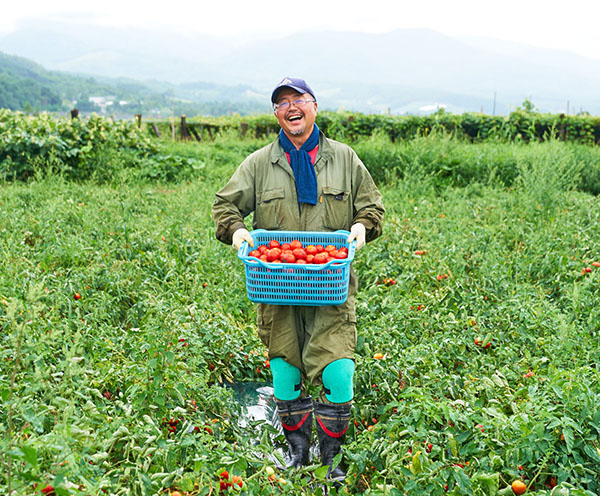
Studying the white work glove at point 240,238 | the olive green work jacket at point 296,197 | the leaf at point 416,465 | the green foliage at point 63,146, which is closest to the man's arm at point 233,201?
the olive green work jacket at point 296,197

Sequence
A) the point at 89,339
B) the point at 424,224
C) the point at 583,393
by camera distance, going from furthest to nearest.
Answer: the point at 424,224 → the point at 89,339 → the point at 583,393

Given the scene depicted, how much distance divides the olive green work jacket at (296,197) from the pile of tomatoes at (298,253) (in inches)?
8.4

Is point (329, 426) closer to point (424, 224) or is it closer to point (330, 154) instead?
point (330, 154)

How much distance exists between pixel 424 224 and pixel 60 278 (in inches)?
155

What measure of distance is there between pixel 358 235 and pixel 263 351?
1601 mm

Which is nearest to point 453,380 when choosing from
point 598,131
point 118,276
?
point 118,276

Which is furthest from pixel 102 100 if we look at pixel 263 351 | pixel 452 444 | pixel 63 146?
pixel 452 444

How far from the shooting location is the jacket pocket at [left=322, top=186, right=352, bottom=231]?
2.84 meters

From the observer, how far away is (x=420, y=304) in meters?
4.10

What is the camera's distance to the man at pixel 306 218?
2783 millimetres

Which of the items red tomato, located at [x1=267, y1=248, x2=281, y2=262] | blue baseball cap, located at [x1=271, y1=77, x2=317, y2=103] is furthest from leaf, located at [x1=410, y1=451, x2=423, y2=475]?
blue baseball cap, located at [x1=271, y1=77, x2=317, y2=103]

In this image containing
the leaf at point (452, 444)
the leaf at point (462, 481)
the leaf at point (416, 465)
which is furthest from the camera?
the leaf at point (452, 444)

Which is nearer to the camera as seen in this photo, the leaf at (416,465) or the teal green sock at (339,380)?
the leaf at (416,465)

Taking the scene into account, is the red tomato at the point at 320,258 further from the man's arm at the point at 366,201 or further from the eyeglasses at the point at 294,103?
the eyeglasses at the point at 294,103
